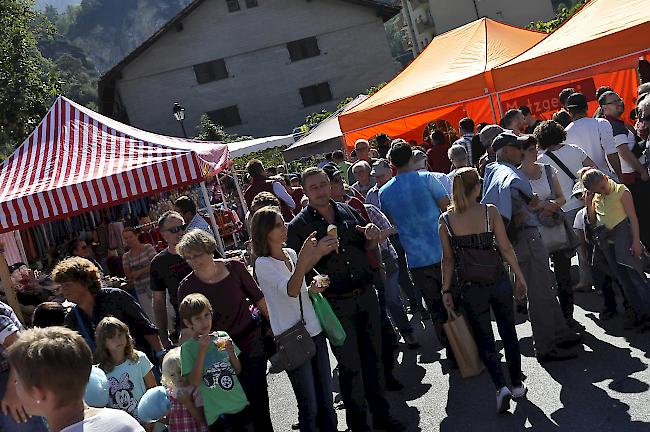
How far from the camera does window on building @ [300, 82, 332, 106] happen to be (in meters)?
45.8

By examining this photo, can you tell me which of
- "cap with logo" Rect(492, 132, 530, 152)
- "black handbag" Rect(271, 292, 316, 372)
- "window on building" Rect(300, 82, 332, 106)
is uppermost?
"window on building" Rect(300, 82, 332, 106)

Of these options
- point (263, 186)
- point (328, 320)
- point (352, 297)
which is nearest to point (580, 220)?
point (352, 297)

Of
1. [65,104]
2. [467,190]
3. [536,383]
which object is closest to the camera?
[467,190]

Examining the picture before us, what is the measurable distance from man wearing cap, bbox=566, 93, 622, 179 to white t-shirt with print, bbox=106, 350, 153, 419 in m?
4.97

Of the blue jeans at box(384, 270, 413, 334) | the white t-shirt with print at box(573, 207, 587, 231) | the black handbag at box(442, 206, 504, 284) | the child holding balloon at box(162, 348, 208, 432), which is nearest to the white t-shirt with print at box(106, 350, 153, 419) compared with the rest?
the child holding balloon at box(162, 348, 208, 432)

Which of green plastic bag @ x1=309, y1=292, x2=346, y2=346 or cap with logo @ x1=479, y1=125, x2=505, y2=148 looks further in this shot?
cap with logo @ x1=479, y1=125, x2=505, y2=148

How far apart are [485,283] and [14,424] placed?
315 centimetres

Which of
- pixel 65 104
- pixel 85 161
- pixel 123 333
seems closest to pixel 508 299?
pixel 123 333

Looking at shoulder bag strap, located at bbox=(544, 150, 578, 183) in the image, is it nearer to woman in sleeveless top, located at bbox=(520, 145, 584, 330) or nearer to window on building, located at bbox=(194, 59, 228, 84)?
woman in sleeveless top, located at bbox=(520, 145, 584, 330)

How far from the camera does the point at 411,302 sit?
9.03m

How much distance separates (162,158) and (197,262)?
4.18 m

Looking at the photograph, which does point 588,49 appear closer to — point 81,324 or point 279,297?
point 279,297

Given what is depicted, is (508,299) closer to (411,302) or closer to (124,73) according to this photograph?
(411,302)

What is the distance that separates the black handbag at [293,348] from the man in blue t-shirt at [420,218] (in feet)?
6.15
